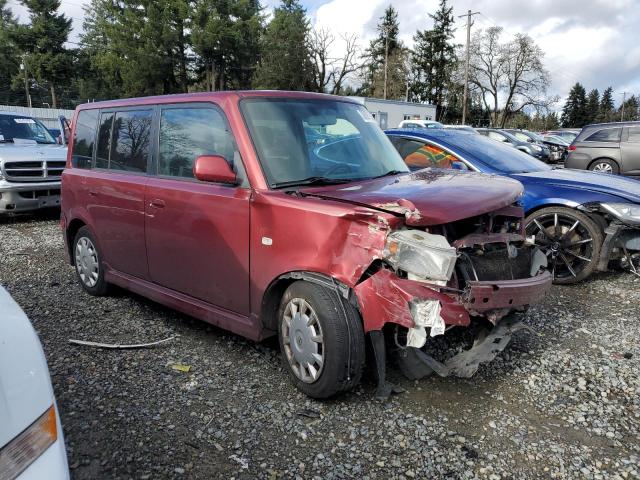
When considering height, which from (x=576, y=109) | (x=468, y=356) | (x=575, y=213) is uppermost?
(x=576, y=109)

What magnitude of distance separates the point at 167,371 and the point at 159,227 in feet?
3.75

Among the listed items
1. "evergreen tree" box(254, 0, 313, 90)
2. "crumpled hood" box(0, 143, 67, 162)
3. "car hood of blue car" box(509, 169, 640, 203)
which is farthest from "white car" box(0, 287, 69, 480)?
"evergreen tree" box(254, 0, 313, 90)

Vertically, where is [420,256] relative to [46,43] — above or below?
below

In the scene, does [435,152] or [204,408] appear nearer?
[204,408]

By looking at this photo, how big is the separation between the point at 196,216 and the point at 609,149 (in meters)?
13.8

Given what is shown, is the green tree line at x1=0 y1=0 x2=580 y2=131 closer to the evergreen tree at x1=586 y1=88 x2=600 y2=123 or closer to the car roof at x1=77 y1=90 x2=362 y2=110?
the evergreen tree at x1=586 y1=88 x2=600 y2=123

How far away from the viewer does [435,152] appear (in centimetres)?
630

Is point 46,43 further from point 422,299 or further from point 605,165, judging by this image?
point 422,299

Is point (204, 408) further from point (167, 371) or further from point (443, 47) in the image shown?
point (443, 47)

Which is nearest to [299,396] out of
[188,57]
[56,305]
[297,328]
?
[297,328]

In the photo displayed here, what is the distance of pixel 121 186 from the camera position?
4391 mm

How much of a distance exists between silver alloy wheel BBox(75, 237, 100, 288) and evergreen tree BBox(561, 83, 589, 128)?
95312 millimetres

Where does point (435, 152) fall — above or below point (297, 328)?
above

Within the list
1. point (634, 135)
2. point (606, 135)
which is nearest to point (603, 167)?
point (606, 135)
